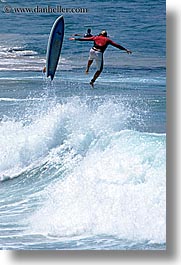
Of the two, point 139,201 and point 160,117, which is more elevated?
point 160,117

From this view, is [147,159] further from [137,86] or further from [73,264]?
[73,264]

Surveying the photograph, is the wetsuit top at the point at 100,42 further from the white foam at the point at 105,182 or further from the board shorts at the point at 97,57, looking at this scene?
the white foam at the point at 105,182

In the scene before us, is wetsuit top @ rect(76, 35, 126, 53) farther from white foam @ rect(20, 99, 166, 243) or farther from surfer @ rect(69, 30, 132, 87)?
white foam @ rect(20, 99, 166, 243)

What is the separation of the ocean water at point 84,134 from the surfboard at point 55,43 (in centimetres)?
3

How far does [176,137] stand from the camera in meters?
3.55

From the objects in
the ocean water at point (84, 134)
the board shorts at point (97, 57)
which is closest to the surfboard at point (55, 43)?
the ocean water at point (84, 134)

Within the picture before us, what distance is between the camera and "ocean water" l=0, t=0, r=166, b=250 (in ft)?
11.5

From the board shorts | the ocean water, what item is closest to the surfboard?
the ocean water

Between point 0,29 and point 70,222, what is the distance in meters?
0.98

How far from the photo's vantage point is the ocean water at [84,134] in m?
3.50

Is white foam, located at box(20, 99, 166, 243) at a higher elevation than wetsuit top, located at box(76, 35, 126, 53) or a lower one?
lower

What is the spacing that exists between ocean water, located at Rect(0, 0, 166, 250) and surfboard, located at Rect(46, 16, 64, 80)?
1.0 inches

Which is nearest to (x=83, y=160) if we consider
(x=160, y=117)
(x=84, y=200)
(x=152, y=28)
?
(x=84, y=200)
